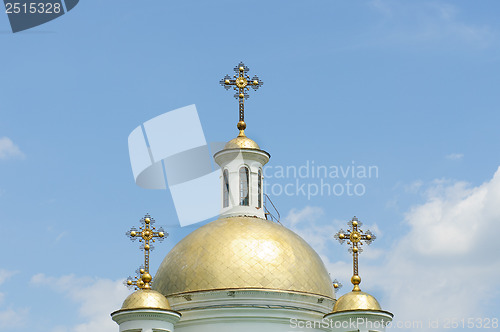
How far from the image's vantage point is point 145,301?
30.9 metres

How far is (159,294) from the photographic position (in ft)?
103

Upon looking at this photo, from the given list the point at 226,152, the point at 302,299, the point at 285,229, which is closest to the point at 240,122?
the point at 226,152

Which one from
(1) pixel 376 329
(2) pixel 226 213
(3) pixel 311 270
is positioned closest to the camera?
(1) pixel 376 329

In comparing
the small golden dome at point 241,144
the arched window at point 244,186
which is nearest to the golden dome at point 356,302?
the arched window at point 244,186

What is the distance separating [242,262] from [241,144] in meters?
5.01

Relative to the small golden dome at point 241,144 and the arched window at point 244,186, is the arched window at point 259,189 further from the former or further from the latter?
the small golden dome at point 241,144

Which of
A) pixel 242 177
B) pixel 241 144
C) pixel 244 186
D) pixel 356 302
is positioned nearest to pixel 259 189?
pixel 244 186

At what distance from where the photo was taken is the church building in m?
31.2

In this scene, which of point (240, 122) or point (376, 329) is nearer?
point (376, 329)

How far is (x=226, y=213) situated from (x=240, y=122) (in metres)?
3.26

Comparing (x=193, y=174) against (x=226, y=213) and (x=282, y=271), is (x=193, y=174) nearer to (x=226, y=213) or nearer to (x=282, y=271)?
(x=226, y=213)

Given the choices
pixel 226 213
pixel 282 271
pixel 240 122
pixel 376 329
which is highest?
pixel 240 122

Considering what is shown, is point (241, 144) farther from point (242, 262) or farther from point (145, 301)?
point (145, 301)

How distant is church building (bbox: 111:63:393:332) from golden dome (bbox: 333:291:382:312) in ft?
0.10
